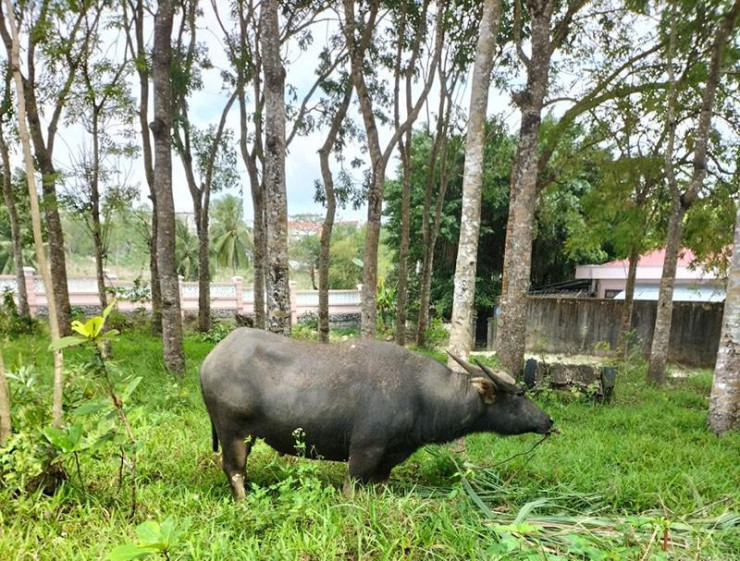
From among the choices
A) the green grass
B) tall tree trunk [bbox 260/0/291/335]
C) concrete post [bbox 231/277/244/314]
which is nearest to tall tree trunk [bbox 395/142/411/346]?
tall tree trunk [bbox 260/0/291/335]

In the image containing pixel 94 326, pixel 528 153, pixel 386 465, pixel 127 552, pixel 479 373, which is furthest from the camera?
pixel 528 153

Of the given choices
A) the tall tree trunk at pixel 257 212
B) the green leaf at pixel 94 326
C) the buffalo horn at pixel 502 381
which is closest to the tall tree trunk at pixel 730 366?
the buffalo horn at pixel 502 381

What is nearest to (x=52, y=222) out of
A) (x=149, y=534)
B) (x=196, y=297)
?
(x=149, y=534)

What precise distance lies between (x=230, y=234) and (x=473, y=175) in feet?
96.5

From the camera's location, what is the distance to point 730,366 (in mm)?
4848

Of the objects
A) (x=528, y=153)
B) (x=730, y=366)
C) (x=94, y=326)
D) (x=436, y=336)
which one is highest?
(x=528, y=153)

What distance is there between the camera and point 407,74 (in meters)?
10.5

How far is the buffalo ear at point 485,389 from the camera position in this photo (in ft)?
10.8

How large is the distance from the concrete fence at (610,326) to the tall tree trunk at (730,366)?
263 inches

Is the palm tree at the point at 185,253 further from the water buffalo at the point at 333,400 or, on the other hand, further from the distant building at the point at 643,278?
the water buffalo at the point at 333,400

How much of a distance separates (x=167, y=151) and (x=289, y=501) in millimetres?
5569

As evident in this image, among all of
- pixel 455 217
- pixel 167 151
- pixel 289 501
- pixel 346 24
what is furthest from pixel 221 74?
pixel 289 501

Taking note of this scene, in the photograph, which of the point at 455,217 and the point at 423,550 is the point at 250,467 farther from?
the point at 455,217

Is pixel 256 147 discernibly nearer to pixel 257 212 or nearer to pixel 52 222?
pixel 257 212
